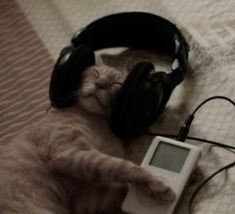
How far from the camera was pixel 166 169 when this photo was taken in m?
0.94

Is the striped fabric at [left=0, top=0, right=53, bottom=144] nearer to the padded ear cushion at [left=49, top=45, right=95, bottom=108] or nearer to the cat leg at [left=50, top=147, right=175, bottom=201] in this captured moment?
the padded ear cushion at [left=49, top=45, right=95, bottom=108]

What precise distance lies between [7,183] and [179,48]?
47 cm

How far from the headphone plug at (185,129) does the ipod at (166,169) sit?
0.05 m

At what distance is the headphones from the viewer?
991 mm

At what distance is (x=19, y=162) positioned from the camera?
1.04 metres

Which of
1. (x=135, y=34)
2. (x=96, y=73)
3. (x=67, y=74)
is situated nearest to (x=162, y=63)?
(x=135, y=34)

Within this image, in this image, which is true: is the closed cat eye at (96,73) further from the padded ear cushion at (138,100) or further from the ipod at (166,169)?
the ipod at (166,169)

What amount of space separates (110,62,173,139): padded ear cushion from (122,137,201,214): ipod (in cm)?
7

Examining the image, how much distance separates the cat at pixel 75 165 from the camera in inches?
37.4

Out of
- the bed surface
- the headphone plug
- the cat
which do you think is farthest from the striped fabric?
the headphone plug

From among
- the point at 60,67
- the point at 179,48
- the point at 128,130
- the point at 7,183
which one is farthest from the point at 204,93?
the point at 7,183

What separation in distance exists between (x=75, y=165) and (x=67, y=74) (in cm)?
20

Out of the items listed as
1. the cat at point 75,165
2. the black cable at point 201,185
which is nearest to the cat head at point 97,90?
the cat at point 75,165

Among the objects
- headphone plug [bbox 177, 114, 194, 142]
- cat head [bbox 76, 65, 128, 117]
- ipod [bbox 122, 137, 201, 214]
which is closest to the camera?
ipod [bbox 122, 137, 201, 214]
